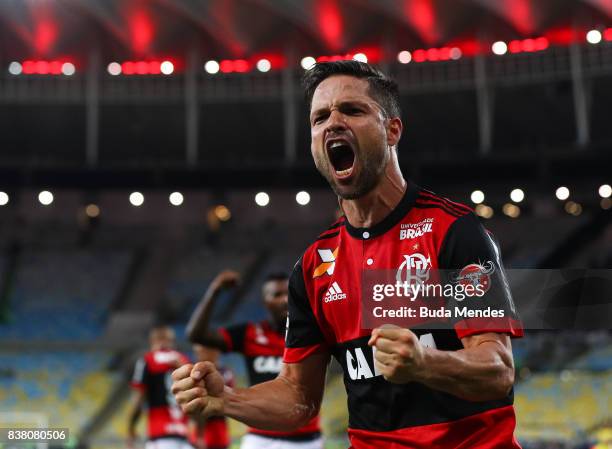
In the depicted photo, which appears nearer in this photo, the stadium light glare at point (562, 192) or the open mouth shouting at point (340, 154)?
the open mouth shouting at point (340, 154)

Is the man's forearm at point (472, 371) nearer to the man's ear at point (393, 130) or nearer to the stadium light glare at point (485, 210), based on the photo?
the man's ear at point (393, 130)

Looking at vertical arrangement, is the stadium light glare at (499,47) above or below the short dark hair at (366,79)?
above

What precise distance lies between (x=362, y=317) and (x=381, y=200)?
0.48 m

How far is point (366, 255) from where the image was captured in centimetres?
327

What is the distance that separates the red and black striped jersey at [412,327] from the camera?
2.95 meters

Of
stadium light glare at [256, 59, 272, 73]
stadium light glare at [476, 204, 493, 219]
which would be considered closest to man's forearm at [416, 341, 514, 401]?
stadium light glare at [476, 204, 493, 219]

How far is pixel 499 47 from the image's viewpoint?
3036 cm

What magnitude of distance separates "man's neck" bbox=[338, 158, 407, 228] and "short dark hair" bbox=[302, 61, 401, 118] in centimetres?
24

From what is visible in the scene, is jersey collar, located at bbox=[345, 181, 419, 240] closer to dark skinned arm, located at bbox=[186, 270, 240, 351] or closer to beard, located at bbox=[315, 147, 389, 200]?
beard, located at bbox=[315, 147, 389, 200]

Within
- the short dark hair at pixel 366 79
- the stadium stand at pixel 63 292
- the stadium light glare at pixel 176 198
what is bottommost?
the short dark hair at pixel 366 79

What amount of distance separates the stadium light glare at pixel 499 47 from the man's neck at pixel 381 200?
28.1 m

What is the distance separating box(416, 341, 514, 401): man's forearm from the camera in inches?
98.8

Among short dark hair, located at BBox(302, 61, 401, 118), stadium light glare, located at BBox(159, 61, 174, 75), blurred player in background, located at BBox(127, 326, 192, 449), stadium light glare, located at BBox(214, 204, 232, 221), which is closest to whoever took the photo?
short dark hair, located at BBox(302, 61, 401, 118)

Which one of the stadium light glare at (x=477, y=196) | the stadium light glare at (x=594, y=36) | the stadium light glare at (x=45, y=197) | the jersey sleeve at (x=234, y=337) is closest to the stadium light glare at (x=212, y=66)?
the stadium light glare at (x=45, y=197)
